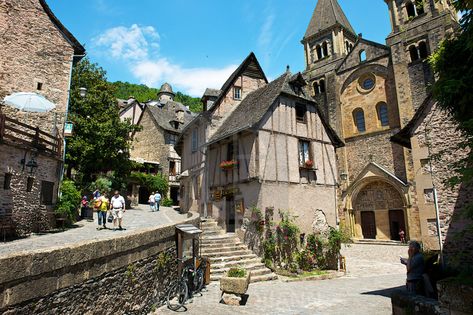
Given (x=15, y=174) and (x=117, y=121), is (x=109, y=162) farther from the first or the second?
(x=15, y=174)

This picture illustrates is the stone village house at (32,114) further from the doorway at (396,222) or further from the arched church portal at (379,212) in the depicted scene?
the doorway at (396,222)

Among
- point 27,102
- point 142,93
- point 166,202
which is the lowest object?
point 166,202

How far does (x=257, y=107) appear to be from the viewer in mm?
14820

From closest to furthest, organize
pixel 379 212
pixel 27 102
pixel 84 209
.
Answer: pixel 27 102 < pixel 84 209 < pixel 379 212

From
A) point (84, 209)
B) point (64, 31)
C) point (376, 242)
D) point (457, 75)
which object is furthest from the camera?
point (376, 242)

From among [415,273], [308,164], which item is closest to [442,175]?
[415,273]

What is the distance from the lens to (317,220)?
1447 centimetres

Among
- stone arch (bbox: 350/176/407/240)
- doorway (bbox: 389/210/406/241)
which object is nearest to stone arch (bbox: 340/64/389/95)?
stone arch (bbox: 350/176/407/240)

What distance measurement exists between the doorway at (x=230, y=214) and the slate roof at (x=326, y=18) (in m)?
23.4

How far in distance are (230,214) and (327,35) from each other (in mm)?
23802

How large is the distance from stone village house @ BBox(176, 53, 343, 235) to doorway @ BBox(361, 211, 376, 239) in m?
9.75

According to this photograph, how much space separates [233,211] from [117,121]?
12457mm

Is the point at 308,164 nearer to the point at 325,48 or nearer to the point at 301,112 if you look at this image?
the point at 301,112

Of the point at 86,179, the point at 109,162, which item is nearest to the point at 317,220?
the point at 109,162
